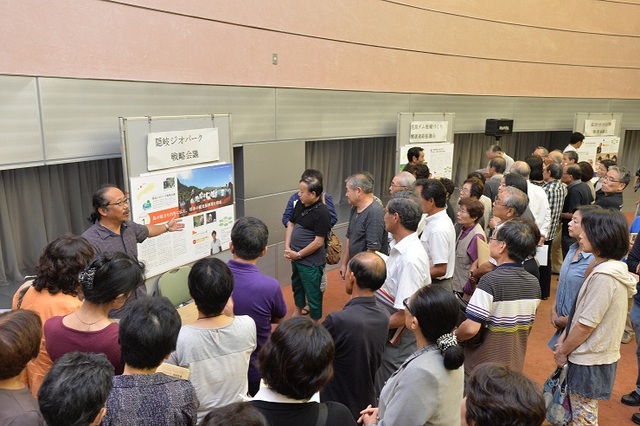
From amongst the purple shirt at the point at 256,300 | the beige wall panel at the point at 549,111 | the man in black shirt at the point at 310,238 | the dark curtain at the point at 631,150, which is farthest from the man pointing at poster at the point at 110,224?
the dark curtain at the point at 631,150

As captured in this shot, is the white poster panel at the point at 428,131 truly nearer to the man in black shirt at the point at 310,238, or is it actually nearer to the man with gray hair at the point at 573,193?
the man with gray hair at the point at 573,193

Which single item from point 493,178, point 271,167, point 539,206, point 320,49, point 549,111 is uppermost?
point 320,49

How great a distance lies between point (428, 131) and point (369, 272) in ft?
16.1

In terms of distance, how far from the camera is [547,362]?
4250 millimetres

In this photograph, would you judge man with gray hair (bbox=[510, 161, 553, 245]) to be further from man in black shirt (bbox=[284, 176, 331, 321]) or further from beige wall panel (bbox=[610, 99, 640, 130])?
beige wall panel (bbox=[610, 99, 640, 130])

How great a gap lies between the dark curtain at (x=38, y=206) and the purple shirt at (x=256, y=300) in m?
2.12

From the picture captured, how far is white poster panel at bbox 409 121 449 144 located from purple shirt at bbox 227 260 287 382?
4.57m

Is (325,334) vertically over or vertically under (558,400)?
over

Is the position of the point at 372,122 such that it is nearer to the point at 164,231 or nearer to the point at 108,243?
the point at 164,231

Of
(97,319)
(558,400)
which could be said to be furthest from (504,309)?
(97,319)

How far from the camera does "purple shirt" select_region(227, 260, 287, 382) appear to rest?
2.52m

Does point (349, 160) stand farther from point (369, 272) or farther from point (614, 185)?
point (369, 272)

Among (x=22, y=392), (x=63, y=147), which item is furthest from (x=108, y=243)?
(x=22, y=392)

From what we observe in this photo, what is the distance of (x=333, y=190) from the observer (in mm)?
7137
